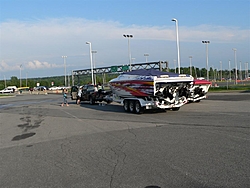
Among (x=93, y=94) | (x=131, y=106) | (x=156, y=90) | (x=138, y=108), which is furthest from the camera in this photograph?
(x=93, y=94)

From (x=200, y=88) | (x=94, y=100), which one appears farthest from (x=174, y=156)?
(x=94, y=100)

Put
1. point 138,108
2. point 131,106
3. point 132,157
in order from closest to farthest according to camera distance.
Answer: point 132,157, point 138,108, point 131,106

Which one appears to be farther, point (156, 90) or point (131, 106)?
point (131, 106)

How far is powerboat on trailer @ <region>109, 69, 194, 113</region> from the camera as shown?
1866 cm

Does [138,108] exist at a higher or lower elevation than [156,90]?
lower

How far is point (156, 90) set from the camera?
61.2 ft

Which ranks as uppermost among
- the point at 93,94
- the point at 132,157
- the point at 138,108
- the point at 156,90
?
the point at 156,90

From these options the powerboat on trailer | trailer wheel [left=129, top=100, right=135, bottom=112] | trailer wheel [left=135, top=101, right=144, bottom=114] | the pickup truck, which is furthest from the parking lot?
the pickup truck

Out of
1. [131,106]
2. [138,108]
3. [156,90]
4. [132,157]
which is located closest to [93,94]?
[131,106]

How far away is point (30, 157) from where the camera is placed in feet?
30.2

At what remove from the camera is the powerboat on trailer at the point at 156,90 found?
18.7 m

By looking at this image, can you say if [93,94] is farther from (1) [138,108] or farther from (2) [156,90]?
(2) [156,90]

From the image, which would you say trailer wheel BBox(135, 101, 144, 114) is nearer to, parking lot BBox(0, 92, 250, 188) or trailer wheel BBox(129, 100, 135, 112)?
trailer wheel BBox(129, 100, 135, 112)

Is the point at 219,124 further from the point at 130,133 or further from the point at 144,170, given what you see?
the point at 144,170
